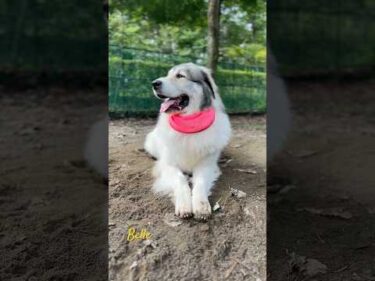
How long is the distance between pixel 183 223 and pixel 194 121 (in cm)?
65

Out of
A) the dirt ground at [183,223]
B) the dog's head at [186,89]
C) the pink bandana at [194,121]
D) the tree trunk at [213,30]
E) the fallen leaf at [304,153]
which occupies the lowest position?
the dirt ground at [183,223]

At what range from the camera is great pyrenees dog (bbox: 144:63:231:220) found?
3.37 meters

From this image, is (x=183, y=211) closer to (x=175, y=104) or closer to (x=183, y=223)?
(x=183, y=223)

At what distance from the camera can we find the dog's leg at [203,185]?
335 centimetres

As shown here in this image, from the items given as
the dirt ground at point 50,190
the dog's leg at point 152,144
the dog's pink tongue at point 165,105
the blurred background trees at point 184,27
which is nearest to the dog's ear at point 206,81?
the blurred background trees at point 184,27

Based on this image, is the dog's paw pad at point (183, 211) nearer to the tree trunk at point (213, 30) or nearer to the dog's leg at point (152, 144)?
the dog's leg at point (152, 144)

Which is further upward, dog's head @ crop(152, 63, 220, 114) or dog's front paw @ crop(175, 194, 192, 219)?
dog's head @ crop(152, 63, 220, 114)

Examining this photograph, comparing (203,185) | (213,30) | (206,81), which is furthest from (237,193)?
(213,30)

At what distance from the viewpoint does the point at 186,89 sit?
3.41 metres

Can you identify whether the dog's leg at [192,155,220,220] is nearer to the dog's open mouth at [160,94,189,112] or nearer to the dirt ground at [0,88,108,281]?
the dog's open mouth at [160,94,189,112]

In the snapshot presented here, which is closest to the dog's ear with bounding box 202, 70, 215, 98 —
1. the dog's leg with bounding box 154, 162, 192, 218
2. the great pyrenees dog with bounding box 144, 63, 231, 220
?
the great pyrenees dog with bounding box 144, 63, 231, 220

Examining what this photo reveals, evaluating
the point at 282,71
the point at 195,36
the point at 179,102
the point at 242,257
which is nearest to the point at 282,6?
the point at 282,71

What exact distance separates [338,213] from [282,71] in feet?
3.78

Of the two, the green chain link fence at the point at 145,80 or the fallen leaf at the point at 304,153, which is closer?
the green chain link fence at the point at 145,80
